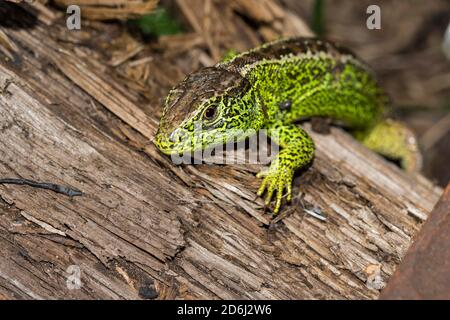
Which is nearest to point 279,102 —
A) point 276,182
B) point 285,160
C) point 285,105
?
point 285,105

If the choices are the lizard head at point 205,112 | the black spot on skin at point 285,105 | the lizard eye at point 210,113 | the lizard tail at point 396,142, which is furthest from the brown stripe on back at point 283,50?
the lizard tail at point 396,142

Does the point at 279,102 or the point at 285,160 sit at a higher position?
the point at 279,102

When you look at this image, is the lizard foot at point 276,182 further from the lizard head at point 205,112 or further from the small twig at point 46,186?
the small twig at point 46,186

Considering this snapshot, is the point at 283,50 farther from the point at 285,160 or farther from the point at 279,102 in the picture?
the point at 285,160

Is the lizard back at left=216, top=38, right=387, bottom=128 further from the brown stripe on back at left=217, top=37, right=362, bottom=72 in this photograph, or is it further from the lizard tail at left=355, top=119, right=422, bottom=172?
the lizard tail at left=355, top=119, right=422, bottom=172

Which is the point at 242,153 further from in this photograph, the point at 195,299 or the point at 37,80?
the point at 37,80

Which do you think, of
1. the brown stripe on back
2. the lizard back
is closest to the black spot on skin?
the lizard back
